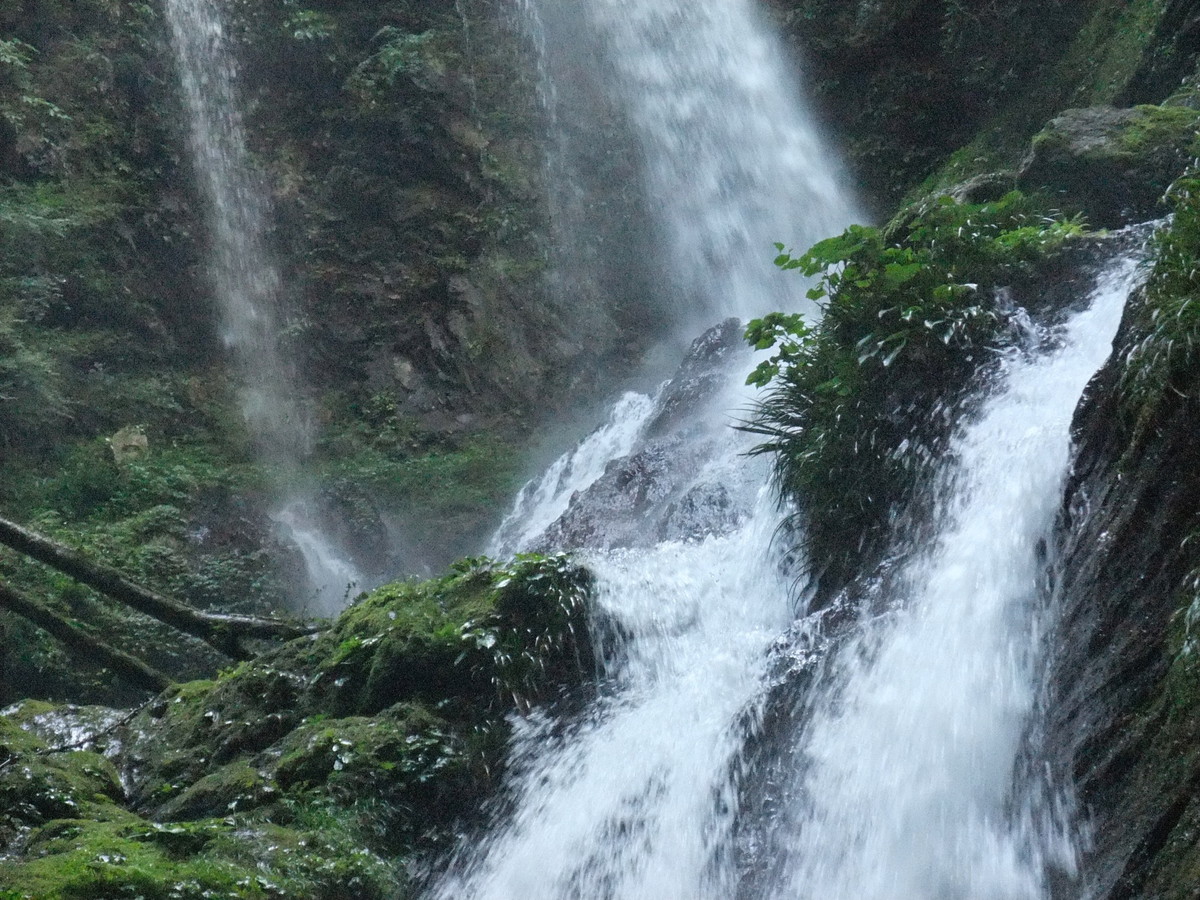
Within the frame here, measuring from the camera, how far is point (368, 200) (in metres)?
15.9

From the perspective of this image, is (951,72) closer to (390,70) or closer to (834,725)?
(390,70)

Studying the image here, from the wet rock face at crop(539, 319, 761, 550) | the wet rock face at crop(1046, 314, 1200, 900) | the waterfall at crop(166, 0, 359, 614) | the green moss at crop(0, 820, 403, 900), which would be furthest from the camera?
the waterfall at crop(166, 0, 359, 614)

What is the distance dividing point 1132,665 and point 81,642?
7.55m

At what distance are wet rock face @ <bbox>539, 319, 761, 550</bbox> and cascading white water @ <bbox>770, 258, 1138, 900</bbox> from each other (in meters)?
3.41

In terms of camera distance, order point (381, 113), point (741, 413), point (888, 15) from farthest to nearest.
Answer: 1. point (381, 113)
2. point (888, 15)
3. point (741, 413)

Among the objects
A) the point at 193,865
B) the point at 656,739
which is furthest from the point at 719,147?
the point at 193,865

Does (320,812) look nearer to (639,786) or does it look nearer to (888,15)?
(639,786)

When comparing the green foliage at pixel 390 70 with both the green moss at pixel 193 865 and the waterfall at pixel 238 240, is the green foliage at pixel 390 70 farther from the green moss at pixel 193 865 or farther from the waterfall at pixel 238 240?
the green moss at pixel 193 865

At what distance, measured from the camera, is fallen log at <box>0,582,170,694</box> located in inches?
306

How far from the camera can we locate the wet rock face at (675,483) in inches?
345

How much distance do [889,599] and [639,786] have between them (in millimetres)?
1565

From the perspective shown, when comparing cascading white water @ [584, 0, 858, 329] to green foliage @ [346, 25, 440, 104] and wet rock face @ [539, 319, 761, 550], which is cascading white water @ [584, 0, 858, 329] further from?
wet rock face @ [539, 319, 761, 550]

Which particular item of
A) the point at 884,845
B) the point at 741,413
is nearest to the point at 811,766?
the point at 884,845

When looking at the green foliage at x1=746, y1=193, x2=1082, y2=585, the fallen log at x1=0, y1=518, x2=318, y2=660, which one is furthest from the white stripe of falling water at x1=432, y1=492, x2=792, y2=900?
the fallen log at x1=0, y1=518, x2=318, y2=660
